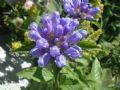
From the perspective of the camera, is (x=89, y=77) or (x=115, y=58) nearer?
(x=89, y=77)

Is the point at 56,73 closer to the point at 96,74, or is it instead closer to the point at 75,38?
the point at 75,38

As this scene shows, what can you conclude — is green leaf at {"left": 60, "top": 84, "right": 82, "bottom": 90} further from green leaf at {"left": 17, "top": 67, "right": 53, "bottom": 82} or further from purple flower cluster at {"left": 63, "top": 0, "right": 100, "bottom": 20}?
purple flower cluster at {"left": 63, "top": 0, "right": 100, "bottom": 20}

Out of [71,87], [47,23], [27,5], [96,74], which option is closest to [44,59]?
[47,23]

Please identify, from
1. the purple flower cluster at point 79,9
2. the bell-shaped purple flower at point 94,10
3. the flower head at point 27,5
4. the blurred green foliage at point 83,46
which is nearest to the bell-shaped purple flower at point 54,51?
the blurred green foliage at point 83,46

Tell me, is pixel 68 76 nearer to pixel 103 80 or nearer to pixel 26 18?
pixel 103 80

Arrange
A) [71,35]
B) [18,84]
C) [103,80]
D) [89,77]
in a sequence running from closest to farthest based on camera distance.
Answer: [71,35], [89,77], [103,80], [18,84]

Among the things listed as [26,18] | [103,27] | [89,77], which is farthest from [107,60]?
[89,77]

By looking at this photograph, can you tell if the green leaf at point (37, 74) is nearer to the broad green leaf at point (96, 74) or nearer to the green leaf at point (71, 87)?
the green leaf at point (71, 87)
